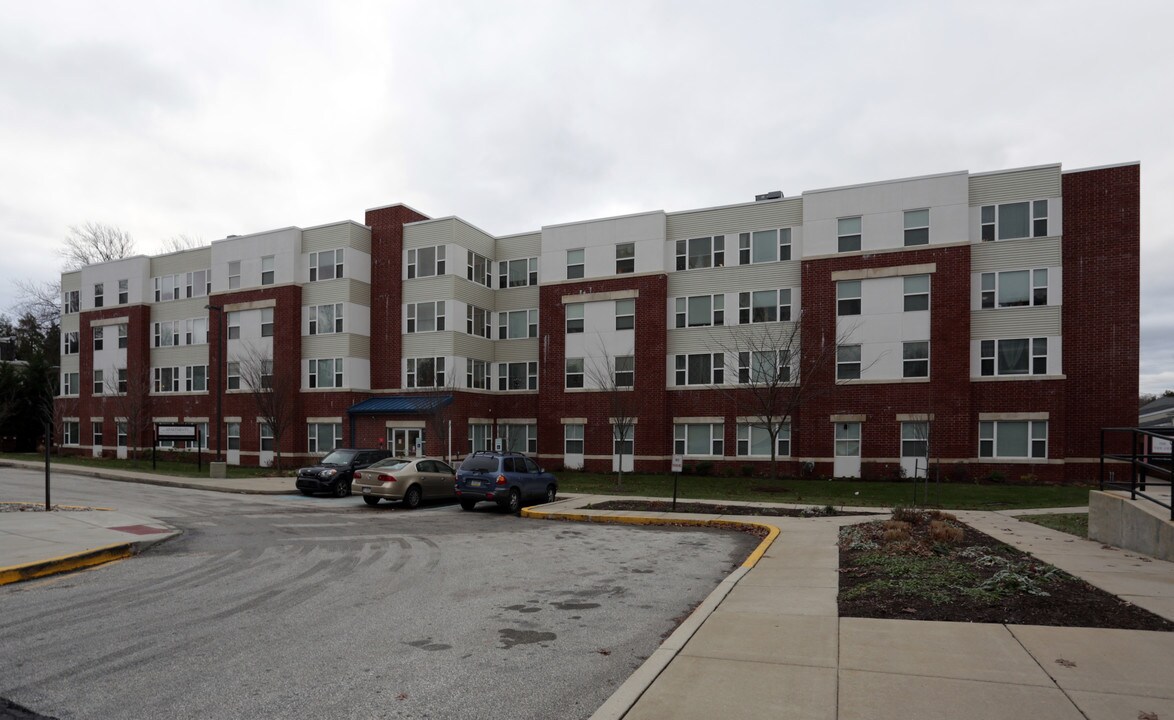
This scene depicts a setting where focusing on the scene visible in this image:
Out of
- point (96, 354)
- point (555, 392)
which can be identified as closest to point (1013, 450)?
point (555, 392)

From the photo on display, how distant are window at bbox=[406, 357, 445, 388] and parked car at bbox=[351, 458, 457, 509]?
48.7 ft

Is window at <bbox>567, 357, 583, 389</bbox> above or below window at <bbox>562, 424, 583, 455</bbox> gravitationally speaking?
above

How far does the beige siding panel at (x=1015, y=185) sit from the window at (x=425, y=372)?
2626cm

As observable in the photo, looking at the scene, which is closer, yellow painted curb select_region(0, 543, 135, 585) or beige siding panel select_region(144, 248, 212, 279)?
yellow painted curb select_region(0, 543, 135, 585)

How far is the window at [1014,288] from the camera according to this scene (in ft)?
103

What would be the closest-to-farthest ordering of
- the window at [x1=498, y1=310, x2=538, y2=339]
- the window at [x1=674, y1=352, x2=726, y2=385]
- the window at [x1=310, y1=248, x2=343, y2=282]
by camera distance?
the window at [x1=674, y1=352, x2=726, y2=385], the window at [x1=310, y1=248, x2=343, y2=282], the window at [x1=498, y1=310, x2=538, y2=339]

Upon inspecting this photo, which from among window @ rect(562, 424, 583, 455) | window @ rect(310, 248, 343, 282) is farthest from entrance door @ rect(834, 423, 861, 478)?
window @ rect(310, 248, 343, 282)

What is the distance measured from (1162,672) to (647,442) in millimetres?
31385

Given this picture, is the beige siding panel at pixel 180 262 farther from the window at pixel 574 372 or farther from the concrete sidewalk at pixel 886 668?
the concrete sidewalk at pixel 886 668

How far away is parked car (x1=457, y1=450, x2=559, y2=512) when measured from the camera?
1995 centimetres

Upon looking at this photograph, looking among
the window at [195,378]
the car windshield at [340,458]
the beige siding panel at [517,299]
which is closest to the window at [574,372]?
the beige siding panel at [517,299]

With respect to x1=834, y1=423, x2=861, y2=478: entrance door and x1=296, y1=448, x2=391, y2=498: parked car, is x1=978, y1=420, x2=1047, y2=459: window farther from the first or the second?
x1=296, y1=448, x2=391, y2=498: parked car

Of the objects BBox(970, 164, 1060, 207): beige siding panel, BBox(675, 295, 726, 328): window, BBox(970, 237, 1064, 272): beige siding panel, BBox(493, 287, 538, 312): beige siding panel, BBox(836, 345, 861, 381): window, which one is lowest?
BBox(836, 345, 861, 381): window

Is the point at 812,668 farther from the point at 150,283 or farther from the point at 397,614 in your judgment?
the point at 150,283
